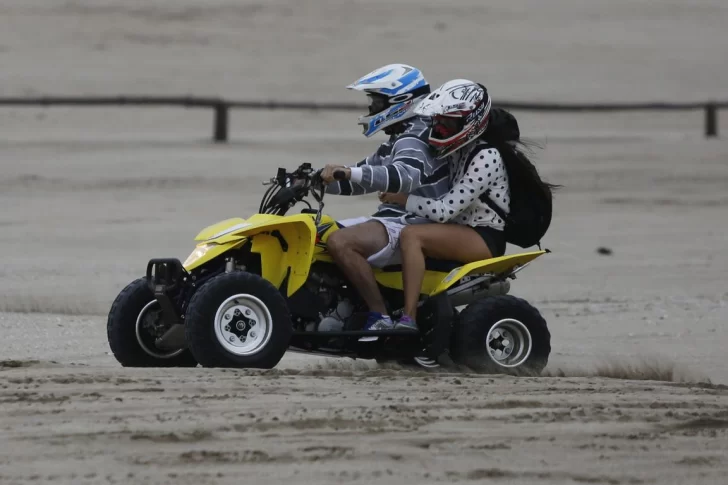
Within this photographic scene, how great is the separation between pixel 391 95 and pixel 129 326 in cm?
202

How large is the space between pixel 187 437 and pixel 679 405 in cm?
253

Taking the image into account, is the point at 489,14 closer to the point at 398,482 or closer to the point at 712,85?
the point at 712,85

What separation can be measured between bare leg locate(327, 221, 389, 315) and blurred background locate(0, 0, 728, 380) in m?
1.83

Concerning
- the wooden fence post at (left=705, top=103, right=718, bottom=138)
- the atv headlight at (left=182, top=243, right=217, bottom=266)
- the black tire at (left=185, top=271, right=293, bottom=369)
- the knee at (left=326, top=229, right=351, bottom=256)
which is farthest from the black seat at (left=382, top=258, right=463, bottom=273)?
the wooden fence post at (left=705, top=103, right=718, bottom=138)

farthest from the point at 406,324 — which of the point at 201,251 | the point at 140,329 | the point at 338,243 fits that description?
the point at 140,329

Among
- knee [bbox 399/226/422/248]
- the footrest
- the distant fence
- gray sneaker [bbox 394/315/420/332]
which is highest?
the distant fence

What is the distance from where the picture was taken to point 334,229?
27.9 feet

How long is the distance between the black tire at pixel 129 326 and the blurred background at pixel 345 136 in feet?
5.61

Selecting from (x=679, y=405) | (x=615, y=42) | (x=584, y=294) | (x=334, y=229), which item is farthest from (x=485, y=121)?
(x=615, y=42)

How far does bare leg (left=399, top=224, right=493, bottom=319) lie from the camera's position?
8.48 m

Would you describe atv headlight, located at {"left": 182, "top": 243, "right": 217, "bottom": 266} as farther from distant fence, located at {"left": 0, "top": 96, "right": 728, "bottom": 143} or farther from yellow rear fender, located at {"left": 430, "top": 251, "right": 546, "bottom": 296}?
distant fence, located at {"left": 0, "top": 96, "right": 728, "bottom": 143}

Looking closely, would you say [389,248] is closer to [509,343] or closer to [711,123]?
[509,343]

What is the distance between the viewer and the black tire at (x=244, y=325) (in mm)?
7789

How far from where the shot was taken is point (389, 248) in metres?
8.56
